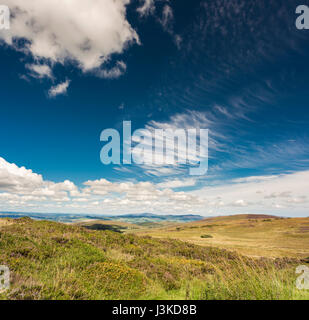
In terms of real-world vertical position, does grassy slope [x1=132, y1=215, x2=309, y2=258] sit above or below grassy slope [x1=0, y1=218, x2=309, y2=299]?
below

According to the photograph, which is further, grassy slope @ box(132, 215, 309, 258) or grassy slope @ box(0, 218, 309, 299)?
grassy slope @ box(132, 215, 309, 258)

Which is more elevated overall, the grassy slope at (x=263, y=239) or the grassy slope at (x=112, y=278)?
the grassy slope at (x=112, y=278)

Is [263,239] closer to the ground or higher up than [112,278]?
closer to the ground

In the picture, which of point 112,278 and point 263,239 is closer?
point 112,278

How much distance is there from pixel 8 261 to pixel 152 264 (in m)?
9.46

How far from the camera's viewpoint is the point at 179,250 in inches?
1001

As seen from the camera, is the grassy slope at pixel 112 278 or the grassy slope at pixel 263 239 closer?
the grassy slope at pixel 112 278
